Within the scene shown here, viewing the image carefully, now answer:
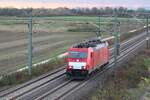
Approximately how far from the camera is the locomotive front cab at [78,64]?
35781 millimetres

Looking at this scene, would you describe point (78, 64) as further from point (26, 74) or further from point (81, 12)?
point (81, 12)

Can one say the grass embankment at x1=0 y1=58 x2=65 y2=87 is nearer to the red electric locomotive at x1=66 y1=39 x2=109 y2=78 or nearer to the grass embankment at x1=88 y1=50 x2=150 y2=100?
the red electric locomotive at x1=66 y1=39 x2=109 y2=78

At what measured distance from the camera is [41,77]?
37281 millimetres

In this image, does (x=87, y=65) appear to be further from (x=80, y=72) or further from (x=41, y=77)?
(x=41, y=77)

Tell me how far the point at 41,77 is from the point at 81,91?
23.3 ft

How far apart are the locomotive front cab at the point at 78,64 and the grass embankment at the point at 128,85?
209 cm

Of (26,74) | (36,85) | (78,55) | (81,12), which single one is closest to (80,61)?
(78,55)

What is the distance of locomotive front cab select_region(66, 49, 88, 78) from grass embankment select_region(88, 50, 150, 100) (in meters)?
2.09

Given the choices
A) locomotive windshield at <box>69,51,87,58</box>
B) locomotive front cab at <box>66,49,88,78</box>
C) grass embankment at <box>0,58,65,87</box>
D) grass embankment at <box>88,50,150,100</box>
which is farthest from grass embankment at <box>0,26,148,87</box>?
grass embankment at <box>88,50,150,100</box>

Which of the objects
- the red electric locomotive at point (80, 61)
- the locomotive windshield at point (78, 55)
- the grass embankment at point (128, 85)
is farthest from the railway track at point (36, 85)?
the grass embankment at point (128, 85)

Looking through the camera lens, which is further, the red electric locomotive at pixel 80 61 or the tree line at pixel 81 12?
the tree line at pixel 81 12

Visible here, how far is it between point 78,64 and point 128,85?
551 cm

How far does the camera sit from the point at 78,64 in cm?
3603

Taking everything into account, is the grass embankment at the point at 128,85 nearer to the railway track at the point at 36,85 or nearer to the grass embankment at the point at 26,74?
the railway track at the point at 36,85
